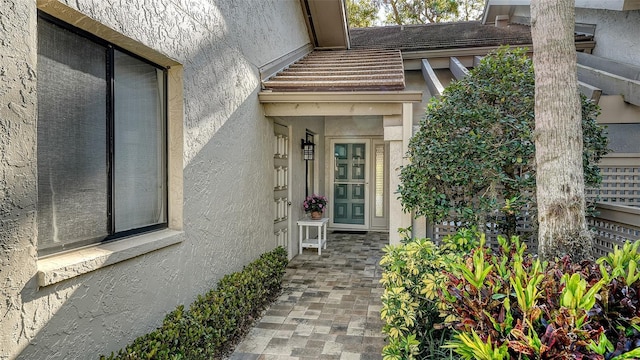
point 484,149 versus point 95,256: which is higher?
point 484,149

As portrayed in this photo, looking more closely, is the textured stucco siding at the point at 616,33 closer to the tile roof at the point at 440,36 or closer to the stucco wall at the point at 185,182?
the tile roof at the point at 440,36

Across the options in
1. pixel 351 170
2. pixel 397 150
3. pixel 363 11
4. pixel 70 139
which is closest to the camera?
pixel 70 139

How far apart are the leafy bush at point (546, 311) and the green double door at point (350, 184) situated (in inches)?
367

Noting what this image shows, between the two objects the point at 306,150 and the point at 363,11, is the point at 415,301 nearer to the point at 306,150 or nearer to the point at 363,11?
the point at 306,150

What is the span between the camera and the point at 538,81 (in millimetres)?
3273

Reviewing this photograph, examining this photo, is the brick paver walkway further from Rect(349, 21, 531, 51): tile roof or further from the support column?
Rect(349, 21, 531, 51): tile roof

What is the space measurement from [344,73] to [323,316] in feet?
15.1

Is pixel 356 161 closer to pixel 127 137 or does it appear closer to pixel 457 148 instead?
pixel 457 148

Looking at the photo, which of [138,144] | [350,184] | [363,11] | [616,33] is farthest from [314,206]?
[363,11]

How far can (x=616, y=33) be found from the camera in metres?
8.01

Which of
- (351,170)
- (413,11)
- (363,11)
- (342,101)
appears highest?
(363,11)

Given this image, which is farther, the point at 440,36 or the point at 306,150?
the point at 440,36

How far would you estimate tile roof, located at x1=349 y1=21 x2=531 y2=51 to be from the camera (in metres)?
9.77

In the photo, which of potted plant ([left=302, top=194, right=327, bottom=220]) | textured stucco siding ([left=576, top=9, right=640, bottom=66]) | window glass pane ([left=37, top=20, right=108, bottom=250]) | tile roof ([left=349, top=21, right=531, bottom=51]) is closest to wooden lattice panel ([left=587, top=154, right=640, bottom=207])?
textured stucco siding ([left=576, top=9, right=640, bottom=66])
